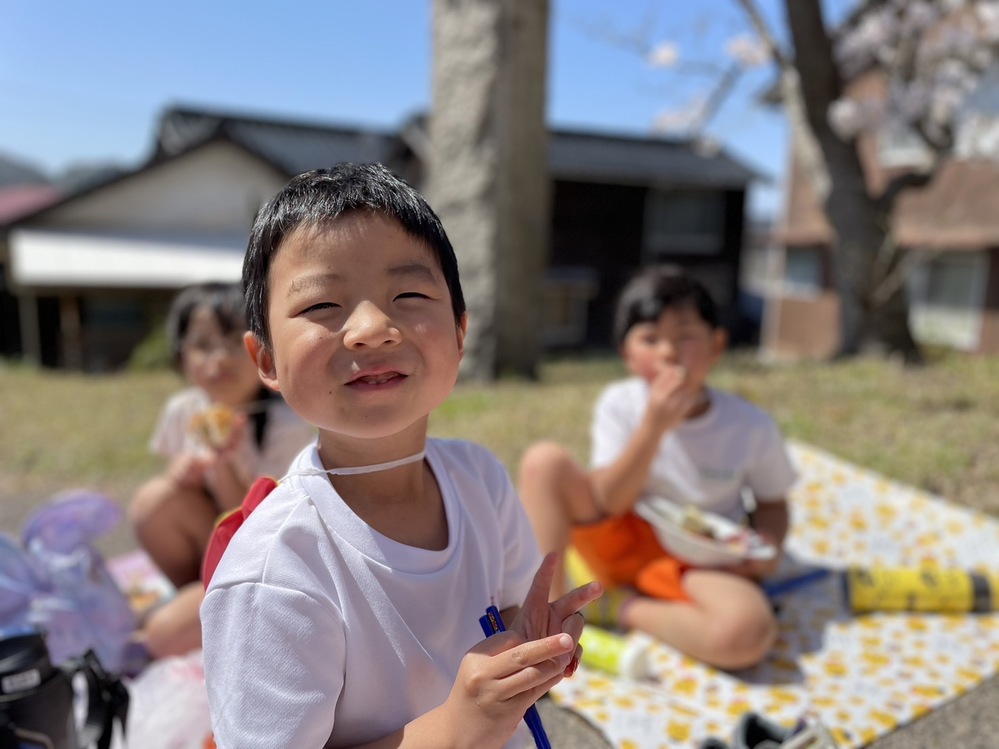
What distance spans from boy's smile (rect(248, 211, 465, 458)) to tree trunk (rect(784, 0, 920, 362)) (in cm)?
708

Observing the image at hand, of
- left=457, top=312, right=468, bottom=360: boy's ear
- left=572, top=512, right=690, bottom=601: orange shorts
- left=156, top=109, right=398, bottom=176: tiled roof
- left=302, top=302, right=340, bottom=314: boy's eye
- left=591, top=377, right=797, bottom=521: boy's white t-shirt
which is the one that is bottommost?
left=572, top=512, right=690, bottom=601: orange shorts

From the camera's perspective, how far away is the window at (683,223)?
18266 millimetres

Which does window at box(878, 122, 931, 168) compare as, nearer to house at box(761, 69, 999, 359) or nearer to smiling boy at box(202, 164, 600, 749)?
house at box(761, 69, 999, 359)

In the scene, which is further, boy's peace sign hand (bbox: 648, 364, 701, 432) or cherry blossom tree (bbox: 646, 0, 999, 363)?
cherry blossom tree (bbox: 646, 0, 999, 363)

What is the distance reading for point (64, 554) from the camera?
2107 millimetres

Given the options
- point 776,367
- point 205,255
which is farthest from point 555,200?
point 776,367

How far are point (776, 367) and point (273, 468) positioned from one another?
557 cm

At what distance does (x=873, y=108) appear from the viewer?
8031 millimetres

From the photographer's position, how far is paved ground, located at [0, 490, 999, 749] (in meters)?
1.92

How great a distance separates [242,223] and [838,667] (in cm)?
1439

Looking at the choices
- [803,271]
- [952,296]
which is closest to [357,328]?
[952,296]

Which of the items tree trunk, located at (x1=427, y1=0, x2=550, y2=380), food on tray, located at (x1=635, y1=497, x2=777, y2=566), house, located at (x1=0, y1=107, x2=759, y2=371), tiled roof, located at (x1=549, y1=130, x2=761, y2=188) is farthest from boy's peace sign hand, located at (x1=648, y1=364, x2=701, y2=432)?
tiled roof, located at (x1=549, y1=130, x2=761, y2=188)

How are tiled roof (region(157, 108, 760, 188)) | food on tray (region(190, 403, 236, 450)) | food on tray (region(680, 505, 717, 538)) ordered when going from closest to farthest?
food on tray (region(190, 403, 236, 450)) → food on tray (region(680, 505, 717, 538)) → tiled roof (region(157, 108, 760, 188))

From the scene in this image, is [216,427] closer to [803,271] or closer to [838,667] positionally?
[838,667]
